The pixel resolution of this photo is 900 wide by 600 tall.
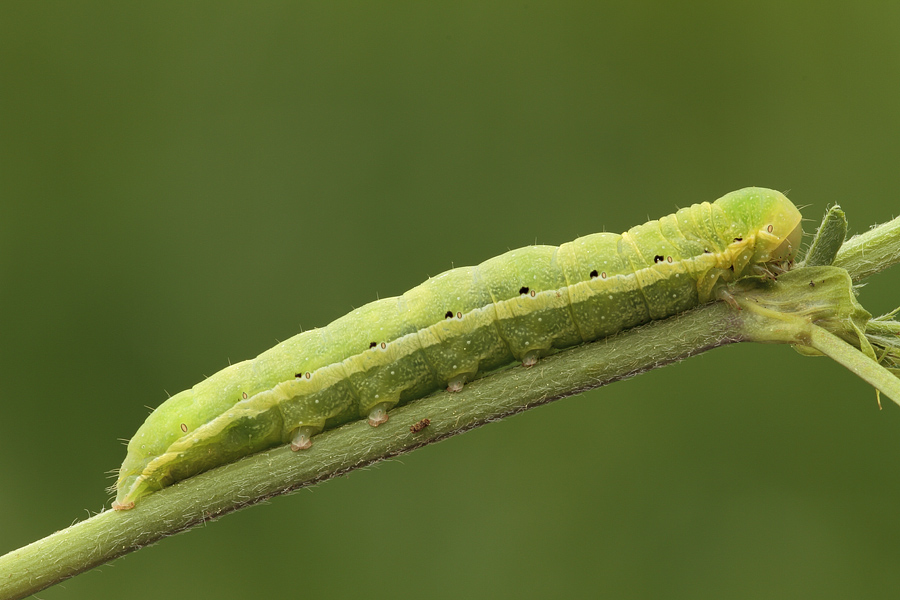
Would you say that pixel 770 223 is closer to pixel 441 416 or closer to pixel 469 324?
pixel 469 324

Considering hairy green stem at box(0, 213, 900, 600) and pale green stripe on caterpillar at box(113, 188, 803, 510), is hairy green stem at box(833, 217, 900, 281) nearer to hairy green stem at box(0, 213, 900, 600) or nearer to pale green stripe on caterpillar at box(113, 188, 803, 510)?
hairy green stem at box(0, 213, 900, 600)

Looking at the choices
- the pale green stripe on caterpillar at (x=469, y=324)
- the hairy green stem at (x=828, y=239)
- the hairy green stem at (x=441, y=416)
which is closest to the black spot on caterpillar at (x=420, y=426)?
the hairy green stem at (x=441, y=416)

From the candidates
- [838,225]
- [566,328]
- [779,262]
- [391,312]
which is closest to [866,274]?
[838,225]

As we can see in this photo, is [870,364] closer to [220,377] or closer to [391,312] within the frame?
[391,312]

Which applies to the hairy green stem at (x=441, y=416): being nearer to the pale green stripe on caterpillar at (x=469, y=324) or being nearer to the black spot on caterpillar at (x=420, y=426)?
the black spot on caterpillar at (x=420, y=426)

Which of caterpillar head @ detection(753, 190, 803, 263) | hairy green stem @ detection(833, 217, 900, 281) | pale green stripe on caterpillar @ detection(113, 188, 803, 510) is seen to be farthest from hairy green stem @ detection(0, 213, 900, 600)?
caterpillar head @ detection(753, 190, 803, 263)

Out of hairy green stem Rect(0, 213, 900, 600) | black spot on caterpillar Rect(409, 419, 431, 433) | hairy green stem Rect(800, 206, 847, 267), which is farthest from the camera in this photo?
black spot on caterpillar Rect(409, 419, 431, 433)

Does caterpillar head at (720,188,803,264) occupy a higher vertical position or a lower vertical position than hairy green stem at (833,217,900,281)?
higher
